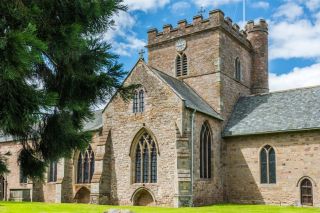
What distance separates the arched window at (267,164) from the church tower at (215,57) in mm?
4137

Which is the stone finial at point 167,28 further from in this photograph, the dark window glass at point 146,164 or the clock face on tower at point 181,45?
the dark window glass at point 146,164

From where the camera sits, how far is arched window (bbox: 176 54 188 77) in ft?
99.4

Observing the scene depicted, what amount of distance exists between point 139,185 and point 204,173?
13.3 ft

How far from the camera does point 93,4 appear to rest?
224 inches

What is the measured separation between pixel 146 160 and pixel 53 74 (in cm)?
1885

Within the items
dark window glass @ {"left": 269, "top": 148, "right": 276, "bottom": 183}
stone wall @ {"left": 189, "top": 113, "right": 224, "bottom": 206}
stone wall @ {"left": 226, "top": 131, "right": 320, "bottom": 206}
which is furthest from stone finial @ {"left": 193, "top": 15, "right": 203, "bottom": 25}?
dark window glass @ {"left": 269, "top": 148, "right": 276, "bottom": 183}

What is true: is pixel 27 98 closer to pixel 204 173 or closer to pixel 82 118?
pixel 82 118

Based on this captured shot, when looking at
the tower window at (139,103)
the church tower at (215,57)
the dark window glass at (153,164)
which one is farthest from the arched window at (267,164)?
the tower window at (139,103)

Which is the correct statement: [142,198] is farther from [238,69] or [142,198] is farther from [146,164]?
[238,69]

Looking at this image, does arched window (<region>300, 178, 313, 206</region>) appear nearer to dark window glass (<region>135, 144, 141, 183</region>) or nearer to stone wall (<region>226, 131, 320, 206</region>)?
stone wall (<region>226, 131, 320, 206</region>)

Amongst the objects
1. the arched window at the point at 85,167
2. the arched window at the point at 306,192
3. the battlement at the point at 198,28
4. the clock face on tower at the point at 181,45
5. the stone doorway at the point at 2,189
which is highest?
the battlement at the point at 198,28

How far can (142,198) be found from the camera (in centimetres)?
2484

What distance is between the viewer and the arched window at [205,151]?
2478cm

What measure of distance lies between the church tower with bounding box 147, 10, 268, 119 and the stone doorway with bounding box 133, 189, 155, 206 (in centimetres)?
758
